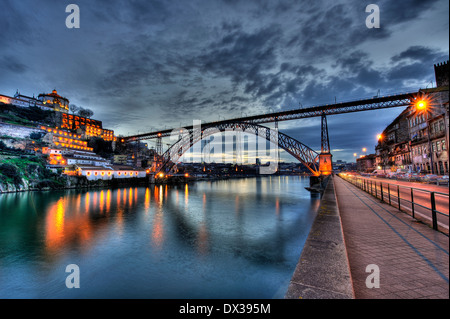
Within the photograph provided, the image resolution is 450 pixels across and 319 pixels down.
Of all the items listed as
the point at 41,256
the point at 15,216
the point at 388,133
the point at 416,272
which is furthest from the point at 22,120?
the point at 388,133

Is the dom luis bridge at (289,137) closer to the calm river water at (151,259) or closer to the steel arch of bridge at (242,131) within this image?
the steel arch of bridge at (242,131)

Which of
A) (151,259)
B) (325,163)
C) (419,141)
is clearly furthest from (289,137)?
(151,259)

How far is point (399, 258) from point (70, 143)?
7331 cm

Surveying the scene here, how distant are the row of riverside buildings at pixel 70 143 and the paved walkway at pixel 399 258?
160ft

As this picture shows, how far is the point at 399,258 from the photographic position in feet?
10.9

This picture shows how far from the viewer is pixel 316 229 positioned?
469 centimetres

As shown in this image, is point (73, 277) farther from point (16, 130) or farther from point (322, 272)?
point (16, 130)

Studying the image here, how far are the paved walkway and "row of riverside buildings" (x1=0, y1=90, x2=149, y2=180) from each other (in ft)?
160

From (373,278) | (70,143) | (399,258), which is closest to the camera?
(373,278)

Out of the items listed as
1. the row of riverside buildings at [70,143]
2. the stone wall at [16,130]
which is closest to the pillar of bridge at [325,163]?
the row of riverside buildings at [70,143]
